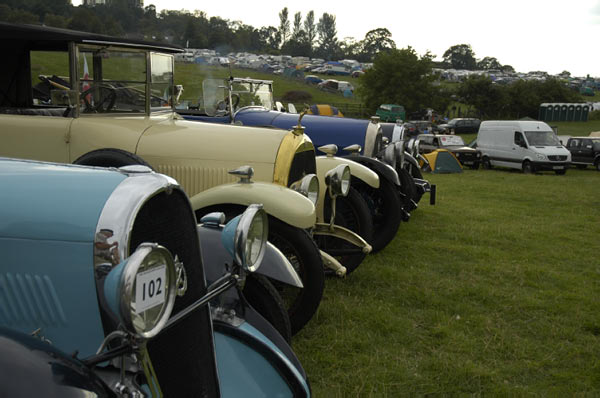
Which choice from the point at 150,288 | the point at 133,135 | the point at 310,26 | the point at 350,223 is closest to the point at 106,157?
the point at 133,135

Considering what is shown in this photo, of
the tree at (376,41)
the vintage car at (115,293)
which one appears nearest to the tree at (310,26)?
the tree at (376,41)

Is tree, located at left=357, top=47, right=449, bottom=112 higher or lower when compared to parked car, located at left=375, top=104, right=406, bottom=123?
higher

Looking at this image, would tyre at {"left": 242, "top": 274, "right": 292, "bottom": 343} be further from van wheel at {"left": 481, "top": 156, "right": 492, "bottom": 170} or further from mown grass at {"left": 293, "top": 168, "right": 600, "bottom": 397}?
van wheel at {"left": 481, "top": 156, "right": 492, "bottom": 170}

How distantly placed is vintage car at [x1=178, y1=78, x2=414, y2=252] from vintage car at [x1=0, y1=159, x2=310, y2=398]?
2.89m

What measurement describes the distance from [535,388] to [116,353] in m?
2.76

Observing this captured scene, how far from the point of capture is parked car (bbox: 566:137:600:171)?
1877 centimetres

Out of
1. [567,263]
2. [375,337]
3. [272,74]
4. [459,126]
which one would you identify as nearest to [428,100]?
[459,126]

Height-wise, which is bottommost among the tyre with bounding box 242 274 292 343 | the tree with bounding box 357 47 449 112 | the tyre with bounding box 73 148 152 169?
the tyre with bounding box 242 274 292 343

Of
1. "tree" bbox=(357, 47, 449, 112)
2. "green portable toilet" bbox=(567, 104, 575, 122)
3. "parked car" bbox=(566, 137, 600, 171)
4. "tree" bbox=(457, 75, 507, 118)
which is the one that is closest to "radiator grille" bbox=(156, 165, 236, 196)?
"parked car" bbox=(566, 137, 600, 171)

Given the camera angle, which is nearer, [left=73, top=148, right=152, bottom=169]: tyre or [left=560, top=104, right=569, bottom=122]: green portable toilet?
[left=73, top=148, right=152, bottom=169]: tyre

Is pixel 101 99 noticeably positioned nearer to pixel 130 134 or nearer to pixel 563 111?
pixel 130 134

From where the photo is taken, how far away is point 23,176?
2.15 m

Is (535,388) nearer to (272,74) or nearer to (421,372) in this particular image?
(421,372)

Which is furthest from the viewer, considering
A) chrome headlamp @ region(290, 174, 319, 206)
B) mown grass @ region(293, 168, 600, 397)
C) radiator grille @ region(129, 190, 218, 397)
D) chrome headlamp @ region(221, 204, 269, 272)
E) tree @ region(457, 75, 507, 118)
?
tree @ region(457, 75, 507, 118)
